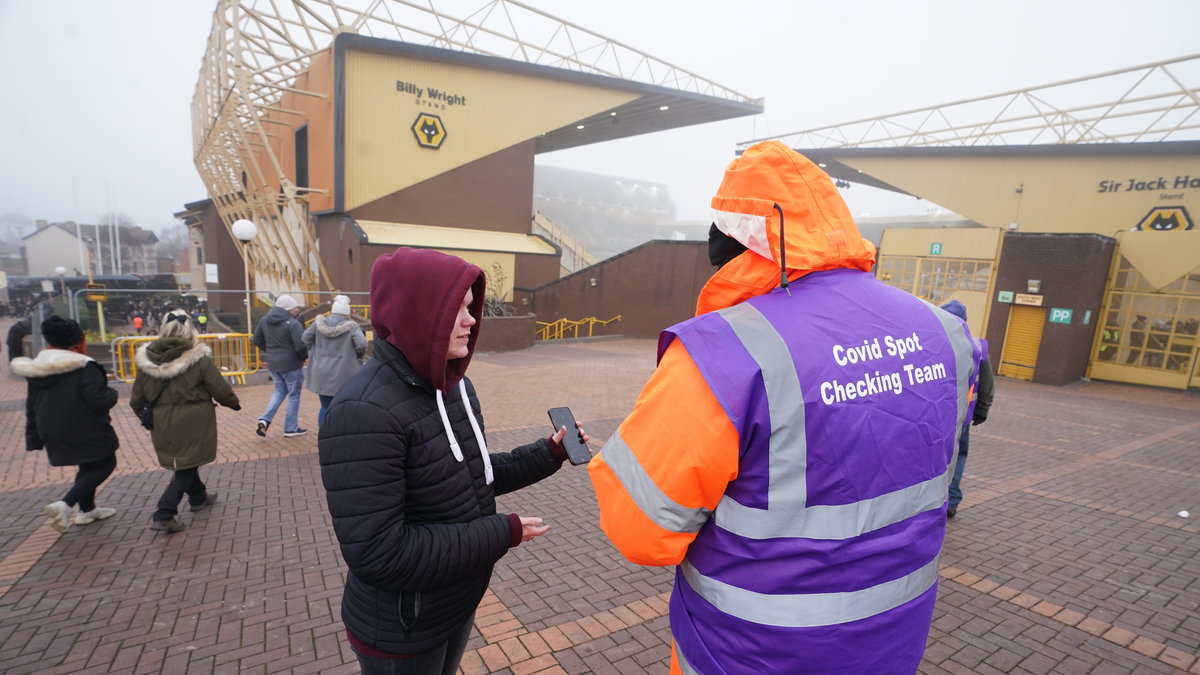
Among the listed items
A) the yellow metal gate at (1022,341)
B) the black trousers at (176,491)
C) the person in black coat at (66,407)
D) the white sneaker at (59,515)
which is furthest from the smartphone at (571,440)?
the yellow metal gate at (1022,341)

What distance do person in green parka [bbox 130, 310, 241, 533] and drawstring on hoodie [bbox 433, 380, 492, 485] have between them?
342 cm

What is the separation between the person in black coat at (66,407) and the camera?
3.82 meters

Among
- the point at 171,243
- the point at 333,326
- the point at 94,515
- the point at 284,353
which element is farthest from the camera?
the point at 171,243

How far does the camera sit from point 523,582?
3637 millimetres

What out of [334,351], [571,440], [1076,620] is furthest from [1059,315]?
[571,440]

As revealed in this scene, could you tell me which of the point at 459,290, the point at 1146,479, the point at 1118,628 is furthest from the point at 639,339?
the point at 459,290

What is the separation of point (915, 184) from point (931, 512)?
83.1 ft

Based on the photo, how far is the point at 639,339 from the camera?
2030 centimetres

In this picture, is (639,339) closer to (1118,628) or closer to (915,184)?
(915,184)

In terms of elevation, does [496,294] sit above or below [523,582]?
above

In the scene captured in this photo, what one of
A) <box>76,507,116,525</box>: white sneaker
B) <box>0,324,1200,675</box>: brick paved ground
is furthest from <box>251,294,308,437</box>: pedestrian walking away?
<box>76,507,116,525</box>: white sneaker

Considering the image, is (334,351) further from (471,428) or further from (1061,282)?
(1061,282)

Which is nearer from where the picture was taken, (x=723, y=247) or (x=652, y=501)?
(x=652, y=501)

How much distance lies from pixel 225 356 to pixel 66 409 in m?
6.61
